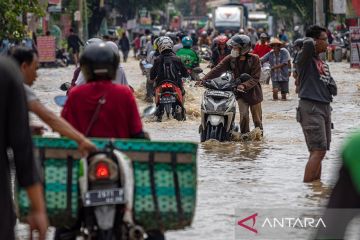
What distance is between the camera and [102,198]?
242 inches

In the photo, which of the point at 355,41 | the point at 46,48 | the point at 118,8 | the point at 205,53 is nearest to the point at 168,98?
the point at 205,53

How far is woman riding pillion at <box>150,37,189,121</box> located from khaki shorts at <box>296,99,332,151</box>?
Result: 25.0ft

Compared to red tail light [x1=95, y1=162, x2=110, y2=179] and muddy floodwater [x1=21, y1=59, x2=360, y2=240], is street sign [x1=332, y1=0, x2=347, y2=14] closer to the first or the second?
muddy floodwater [x1=21, y1=59, x2=360, y2=240]

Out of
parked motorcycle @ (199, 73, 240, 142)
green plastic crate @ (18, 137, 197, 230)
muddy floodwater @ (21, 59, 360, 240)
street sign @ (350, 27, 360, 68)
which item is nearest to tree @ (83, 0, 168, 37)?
street sign @ (350, 27, 360, 68)

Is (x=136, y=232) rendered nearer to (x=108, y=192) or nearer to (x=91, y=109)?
(x=108, y=192)

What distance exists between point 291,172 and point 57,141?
21.6 ft

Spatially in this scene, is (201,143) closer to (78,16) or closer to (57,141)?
(57,141)

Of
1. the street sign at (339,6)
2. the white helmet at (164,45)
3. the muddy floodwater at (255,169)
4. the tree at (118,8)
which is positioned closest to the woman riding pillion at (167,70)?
the white helmet at (164,45)

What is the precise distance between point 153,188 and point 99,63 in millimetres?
818

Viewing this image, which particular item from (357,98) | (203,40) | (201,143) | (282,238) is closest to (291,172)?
(201,143)

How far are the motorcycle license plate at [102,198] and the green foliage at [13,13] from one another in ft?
76.9

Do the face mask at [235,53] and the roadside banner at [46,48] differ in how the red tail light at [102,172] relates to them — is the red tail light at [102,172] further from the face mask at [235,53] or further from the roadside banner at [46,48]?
the roadside banner at [46,48]

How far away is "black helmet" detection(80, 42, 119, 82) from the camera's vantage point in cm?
667

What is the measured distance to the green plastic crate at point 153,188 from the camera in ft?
20.6
